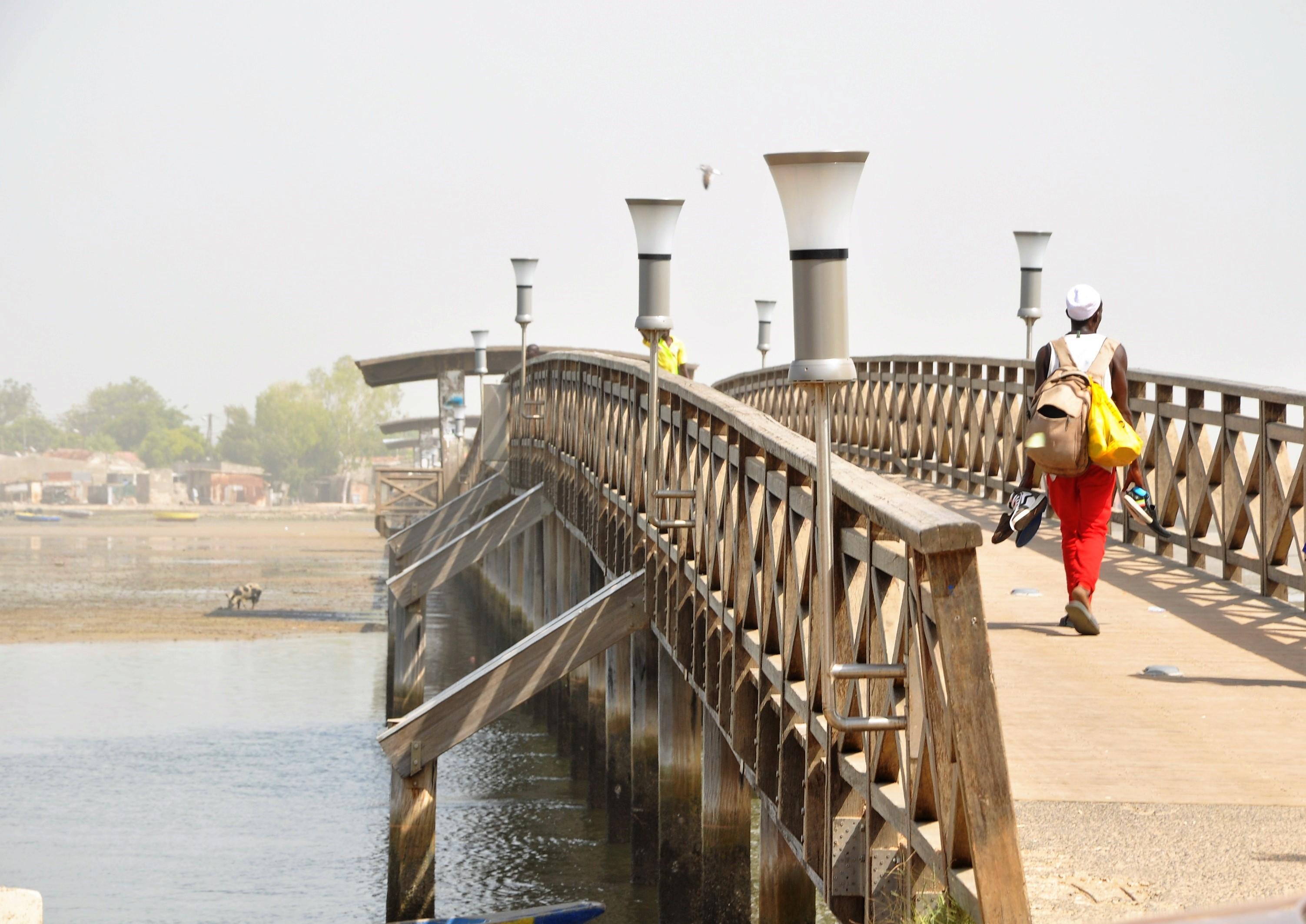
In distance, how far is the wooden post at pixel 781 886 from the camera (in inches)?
333

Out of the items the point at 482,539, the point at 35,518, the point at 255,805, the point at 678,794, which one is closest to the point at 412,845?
the point at 678,794

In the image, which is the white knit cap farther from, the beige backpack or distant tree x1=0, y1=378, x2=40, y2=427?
distant tree x1=0, y1=378, x2=40, y2=427

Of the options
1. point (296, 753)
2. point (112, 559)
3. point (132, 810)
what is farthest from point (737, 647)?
point (112, 559)

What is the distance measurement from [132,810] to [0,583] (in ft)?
114

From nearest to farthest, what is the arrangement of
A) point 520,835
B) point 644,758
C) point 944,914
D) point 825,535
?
1. point 944,914
2. point 825,535
3. point 644,758
4. point 520,835

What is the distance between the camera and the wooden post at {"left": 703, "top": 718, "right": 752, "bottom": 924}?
10.5m

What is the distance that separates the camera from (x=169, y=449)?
6230 inches

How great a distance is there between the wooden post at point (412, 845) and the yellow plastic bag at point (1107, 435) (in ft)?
19.3

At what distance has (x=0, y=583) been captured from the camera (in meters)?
51.6

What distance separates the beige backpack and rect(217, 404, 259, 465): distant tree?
151 metres

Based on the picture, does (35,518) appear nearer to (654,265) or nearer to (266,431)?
(266,431)

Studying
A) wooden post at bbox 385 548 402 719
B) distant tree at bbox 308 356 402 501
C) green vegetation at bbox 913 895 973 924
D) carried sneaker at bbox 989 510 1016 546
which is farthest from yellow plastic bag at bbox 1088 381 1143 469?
distant tree at bbox 308 356 402 501

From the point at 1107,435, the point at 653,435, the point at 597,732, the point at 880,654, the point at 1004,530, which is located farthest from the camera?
the point at 597,732

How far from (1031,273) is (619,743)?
19.9 ft
